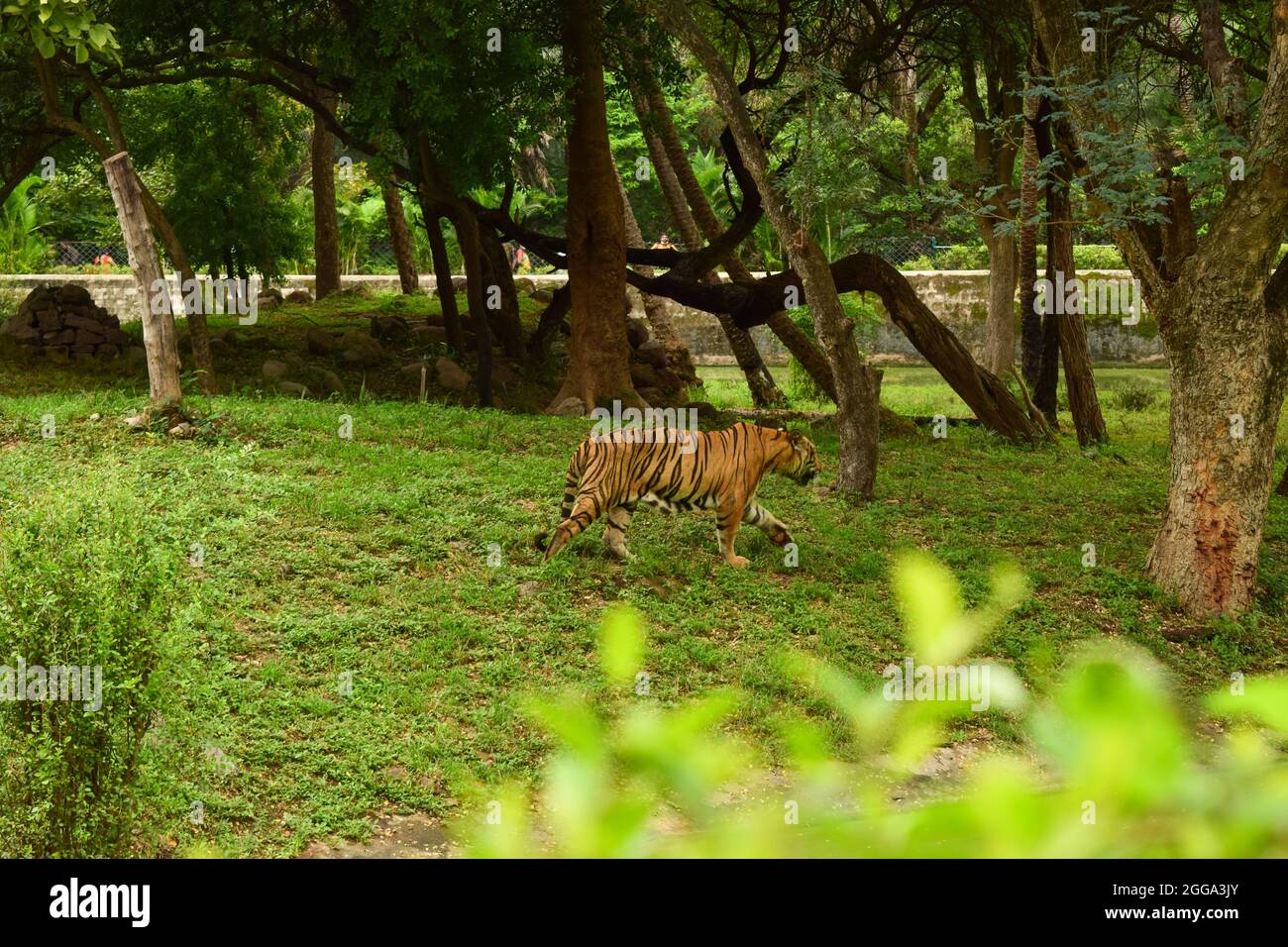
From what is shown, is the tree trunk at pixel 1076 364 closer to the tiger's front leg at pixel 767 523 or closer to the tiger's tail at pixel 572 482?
the tiger's front leg at pixel 767 523

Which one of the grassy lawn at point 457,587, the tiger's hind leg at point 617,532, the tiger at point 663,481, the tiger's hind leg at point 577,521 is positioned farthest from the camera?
the tiger's hind leg at point 617,532

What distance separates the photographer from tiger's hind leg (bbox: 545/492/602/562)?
32.8 feet

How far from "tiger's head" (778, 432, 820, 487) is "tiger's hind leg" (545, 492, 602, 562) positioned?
192 cm

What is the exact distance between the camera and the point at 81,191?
29859 millimetres

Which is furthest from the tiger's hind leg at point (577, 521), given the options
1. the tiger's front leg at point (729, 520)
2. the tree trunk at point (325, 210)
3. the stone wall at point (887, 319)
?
the stone wall at point (887, 319)

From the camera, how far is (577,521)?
10008 mm

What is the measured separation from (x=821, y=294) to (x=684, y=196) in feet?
24.3

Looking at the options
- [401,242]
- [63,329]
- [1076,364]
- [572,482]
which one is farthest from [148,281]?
[401,242]

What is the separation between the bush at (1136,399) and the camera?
790 inches

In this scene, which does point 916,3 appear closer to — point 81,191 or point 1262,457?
point 1262,457

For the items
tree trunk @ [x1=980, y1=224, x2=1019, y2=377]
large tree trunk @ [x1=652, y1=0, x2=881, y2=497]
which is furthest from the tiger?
tree trunk @ [x1=980, y1=224, x2=1019, y2=377]

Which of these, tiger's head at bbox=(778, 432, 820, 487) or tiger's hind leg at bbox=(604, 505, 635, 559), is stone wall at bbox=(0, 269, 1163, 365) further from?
tiger's hind leg at bbox=(604, 505, 635, 559)

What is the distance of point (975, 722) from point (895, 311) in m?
8.25

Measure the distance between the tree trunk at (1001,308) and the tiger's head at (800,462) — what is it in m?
11.0
